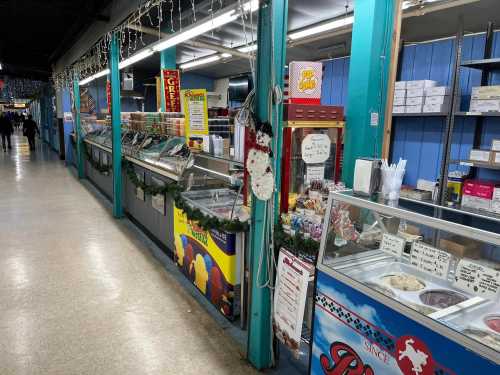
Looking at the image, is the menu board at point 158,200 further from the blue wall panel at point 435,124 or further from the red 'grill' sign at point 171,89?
the blue wall panel at point 435,124

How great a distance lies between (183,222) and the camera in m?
3.92

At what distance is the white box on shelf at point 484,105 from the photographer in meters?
3.80

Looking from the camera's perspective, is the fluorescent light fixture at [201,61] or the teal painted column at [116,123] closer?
the teal painted column at [116,123]

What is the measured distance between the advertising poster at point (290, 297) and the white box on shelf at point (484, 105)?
2.96 metres

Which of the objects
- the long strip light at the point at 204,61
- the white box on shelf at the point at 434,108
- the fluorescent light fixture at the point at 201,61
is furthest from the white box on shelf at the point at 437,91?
the fluorescent light fixture at the point at 201,61

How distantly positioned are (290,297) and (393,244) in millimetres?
810

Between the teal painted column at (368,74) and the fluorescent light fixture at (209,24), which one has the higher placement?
the fluorescent light fixture at (209,24)

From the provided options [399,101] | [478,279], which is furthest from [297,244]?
[399,101]

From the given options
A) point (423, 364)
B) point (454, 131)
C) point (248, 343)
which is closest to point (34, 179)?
point (248, 343)

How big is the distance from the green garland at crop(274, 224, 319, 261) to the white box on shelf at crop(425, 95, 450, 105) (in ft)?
9.64

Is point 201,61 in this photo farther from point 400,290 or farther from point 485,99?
point 400,290

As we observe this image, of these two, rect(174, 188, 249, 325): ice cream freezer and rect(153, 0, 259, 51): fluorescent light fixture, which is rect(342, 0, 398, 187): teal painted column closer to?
rect(153, 0, 259, 51): fluorescent light fixture

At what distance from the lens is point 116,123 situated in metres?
6.27

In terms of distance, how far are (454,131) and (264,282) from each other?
3.51 metres
